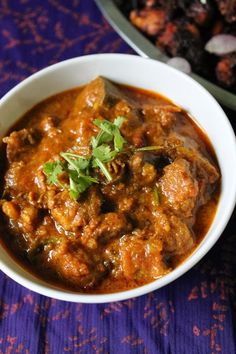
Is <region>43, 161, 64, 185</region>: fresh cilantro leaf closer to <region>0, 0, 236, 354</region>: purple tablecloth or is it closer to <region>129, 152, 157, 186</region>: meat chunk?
<region>129, 152, 157, 186</region>: meat chunk

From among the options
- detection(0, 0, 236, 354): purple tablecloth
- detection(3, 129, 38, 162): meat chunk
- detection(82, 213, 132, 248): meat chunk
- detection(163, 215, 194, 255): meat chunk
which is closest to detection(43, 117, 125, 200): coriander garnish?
detection(82, 213, 132, 248): meat chunk

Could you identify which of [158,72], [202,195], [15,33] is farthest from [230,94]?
[15,33]

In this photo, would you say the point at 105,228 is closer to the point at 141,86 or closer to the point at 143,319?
the point at 143,319

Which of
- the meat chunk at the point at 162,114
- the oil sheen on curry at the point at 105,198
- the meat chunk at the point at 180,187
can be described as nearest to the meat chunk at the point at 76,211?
the oil sheen on curry at the point at 105,198

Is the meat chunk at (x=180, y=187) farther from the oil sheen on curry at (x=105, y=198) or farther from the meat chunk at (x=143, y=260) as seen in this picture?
the meat chunk at (x=143, y=260)

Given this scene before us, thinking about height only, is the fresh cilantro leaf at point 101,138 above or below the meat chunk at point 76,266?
above

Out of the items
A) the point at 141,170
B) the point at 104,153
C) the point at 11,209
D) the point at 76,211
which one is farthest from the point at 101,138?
the point at 11,209
